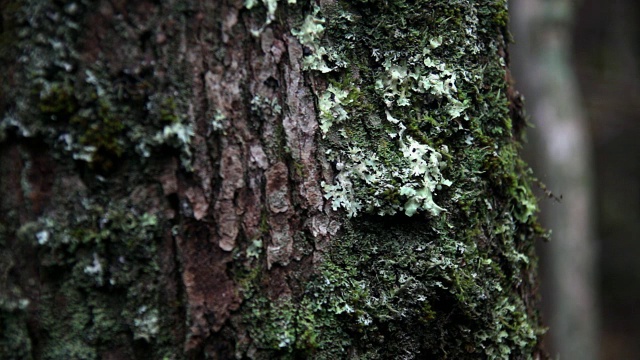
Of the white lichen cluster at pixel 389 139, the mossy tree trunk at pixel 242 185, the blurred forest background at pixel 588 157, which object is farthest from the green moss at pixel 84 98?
the blurred forest background at pixel 588 157

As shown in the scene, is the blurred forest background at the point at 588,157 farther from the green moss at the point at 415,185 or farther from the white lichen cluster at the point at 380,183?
the white lichen cluster at the point at 380,183

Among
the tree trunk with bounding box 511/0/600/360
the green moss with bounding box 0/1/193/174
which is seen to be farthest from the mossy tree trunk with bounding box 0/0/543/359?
the tree trunk with bounding box 511/0/600/360

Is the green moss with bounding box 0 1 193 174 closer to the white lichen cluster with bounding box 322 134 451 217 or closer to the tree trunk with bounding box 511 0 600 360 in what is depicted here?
the white lichen cluster with bounding box 322 134 451 217

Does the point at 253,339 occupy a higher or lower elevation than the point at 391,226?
lower

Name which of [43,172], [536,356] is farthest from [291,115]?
[536,356]

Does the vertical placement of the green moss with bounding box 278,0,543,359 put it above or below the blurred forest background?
below

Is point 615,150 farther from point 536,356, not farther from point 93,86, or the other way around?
point 93,86

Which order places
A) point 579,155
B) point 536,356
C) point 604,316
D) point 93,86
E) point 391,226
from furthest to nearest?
point 604,316
point 579,155
point 536,356
point 391,226
point 93,86
